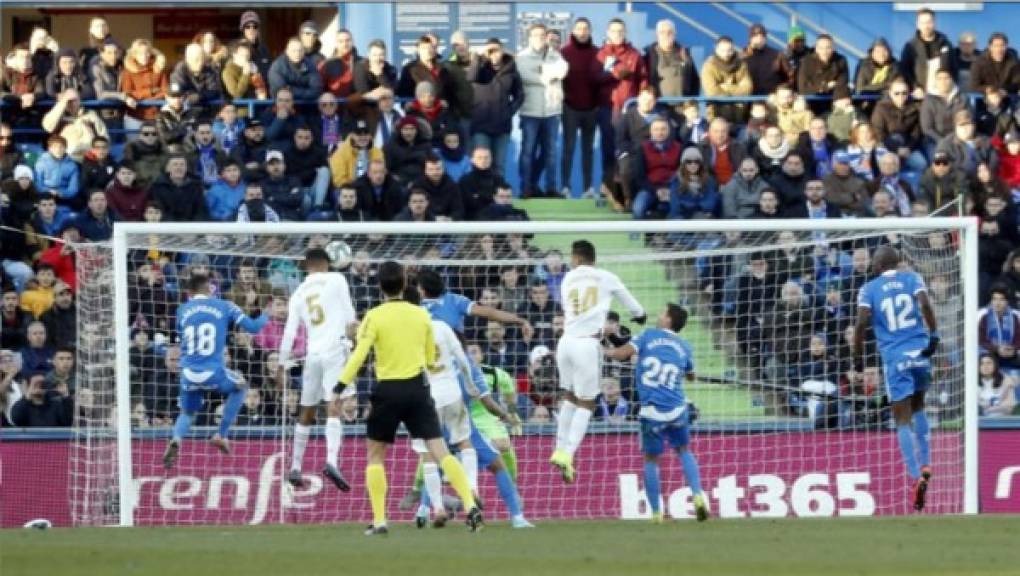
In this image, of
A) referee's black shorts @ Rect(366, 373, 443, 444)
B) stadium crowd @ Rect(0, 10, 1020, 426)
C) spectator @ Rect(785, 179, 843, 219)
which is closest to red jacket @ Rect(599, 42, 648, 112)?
stadium crowd @ Rect(0, 10, 1020, 426)

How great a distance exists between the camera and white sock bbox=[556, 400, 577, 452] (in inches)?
735

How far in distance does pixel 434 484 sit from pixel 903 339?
14.1 ft

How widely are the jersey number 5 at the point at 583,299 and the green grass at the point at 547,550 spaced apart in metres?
2.33

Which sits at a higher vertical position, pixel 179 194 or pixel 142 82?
pixel 142 82

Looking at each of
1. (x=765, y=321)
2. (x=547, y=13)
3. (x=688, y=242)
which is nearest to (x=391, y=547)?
(x=765, y=321)

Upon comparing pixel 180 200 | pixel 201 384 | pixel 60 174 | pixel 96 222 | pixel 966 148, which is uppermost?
pixel 966 148

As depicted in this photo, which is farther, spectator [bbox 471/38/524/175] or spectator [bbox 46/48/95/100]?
spectator [bbox 471/38/524/175]

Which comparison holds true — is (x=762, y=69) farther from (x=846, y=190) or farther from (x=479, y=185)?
(x=479, y=185)

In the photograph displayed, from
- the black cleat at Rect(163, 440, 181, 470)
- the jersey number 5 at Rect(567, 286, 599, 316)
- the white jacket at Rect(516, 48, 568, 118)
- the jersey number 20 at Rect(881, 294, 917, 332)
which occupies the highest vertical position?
the white jacket at Rect(516, 48, 568, 118)

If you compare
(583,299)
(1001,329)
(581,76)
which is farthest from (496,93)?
(583,299)

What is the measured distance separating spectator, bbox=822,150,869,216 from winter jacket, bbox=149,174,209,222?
21.0 feet

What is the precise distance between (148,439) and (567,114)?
7.38 metres

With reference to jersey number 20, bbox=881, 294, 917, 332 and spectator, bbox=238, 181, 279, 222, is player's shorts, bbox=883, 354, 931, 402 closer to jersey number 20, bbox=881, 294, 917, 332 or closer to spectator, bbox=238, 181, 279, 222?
jersey number 20, bbox=881, 294, 917, 332

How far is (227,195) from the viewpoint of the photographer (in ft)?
76.8
